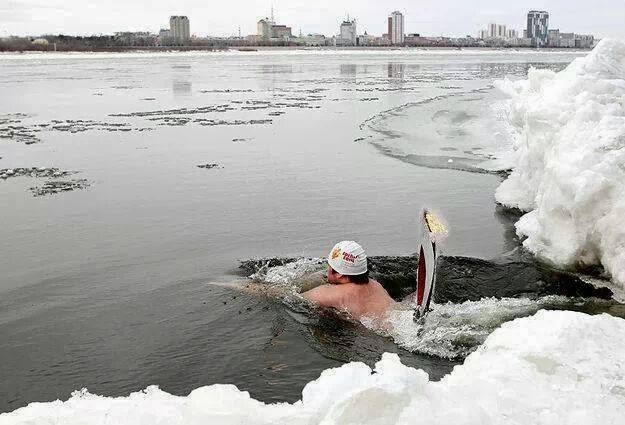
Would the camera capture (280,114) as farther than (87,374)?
Yes

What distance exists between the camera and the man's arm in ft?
20.7

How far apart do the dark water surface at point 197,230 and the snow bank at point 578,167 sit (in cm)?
63

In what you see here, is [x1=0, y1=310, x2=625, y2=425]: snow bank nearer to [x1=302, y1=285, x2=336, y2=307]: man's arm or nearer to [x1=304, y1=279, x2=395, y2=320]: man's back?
[x1=304, y1=279, x2=395, y2=320]: man's back

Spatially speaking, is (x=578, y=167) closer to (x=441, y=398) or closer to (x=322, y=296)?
(x=322, y=296)

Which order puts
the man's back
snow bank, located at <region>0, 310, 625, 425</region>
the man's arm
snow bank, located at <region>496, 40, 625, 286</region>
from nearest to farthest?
1. snow bank, located at <region>0, 310, 625, 425</region>
2. the man's back
3. the man's arm
4. snow bank, located at <region>496, 40, 625, 286</region>

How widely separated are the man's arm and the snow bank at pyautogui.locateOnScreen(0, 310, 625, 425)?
7.89 ft

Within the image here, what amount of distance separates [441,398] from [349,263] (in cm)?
299

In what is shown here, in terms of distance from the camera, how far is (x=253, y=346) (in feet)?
18.5

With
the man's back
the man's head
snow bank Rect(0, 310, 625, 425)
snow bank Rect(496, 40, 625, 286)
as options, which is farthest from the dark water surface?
snow bank Rect(0, 310, 625, 425)

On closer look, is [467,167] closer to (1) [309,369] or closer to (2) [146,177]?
(2) [146,177]

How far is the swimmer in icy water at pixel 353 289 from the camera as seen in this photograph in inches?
243

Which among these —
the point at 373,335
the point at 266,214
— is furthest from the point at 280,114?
the point at 373,335

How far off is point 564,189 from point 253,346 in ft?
13.7

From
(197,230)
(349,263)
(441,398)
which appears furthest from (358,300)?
(197,230)
